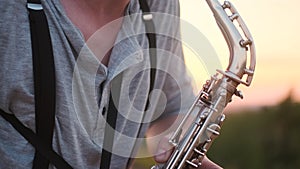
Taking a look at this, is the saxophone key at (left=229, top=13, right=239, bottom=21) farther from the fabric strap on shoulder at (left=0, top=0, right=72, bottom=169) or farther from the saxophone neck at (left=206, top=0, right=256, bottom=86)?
the fabric strap on shoulder at (left=0, top=0, right=72, bottom=169)

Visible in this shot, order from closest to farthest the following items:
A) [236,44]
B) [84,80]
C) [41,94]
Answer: [41,94], [84,80], [236,44]

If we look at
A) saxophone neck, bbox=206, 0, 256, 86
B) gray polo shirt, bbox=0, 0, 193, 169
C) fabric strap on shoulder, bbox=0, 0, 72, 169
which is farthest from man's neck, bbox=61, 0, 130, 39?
saxophone neck, bbox=206, 0, 256, 86

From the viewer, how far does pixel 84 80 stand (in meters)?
2.23

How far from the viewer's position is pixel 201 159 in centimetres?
240

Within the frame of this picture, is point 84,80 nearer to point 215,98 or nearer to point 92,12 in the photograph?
point 92,12

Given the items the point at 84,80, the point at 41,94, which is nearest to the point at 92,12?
the point at 84,80

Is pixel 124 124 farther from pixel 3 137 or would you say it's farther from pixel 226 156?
pixel 226 156

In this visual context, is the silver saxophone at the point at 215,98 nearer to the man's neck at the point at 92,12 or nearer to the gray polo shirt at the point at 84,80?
the gray polo shirt at the point at 84,80

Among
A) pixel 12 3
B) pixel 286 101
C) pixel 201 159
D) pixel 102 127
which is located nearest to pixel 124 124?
pixel 102 127

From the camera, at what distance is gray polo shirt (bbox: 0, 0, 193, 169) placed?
210 cm

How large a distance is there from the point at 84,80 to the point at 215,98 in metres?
0.41

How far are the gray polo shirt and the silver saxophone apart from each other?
14cm

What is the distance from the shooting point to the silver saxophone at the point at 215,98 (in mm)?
2383

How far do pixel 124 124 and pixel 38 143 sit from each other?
0.30 m
